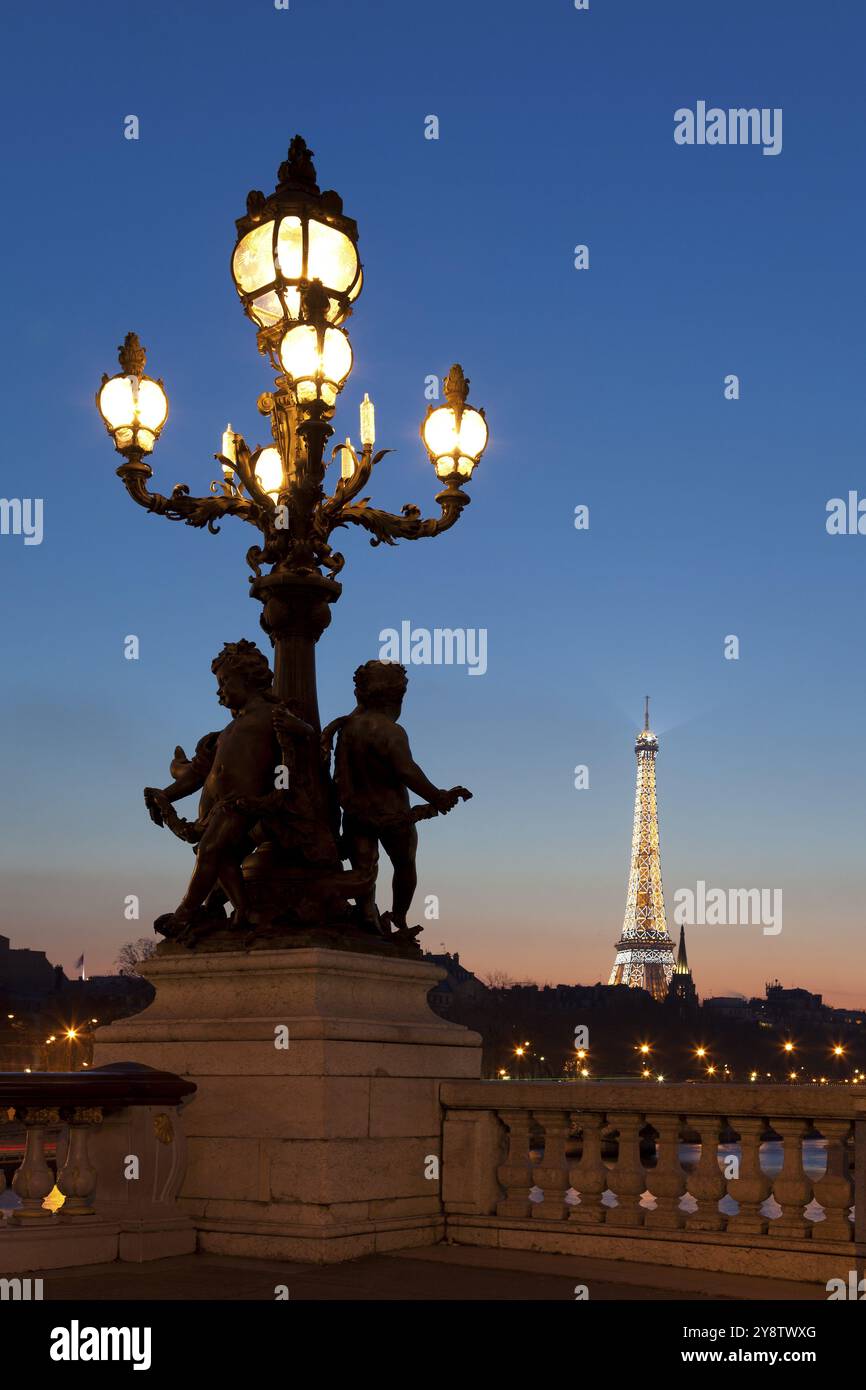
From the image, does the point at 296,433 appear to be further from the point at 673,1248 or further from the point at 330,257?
the point at 673,1248

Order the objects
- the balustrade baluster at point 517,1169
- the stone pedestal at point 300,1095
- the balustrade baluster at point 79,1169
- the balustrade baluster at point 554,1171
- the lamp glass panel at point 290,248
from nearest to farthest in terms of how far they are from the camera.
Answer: the balustrade baluster at point 79,1169 → the stone pedestal at point 300,1095 → the balustrade baluster at point 554,1171 → the balustrade baluster at point 517,1169 → the lamp glass panel at point 290,248

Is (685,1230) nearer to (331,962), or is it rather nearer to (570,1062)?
(331,962)

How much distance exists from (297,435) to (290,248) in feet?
4.87

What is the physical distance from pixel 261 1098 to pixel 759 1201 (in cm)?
348

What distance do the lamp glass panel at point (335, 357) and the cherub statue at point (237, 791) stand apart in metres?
2.22

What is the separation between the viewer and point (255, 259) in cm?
1343

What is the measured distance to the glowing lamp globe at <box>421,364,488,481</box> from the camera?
13.8 m

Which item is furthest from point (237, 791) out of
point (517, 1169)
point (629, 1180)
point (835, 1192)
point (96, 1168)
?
point (835, 1192)

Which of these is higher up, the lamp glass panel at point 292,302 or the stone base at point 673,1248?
the lamp glass panel at point 292,302

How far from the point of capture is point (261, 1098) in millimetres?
11547

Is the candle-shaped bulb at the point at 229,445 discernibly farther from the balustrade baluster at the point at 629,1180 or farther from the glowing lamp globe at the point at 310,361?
the balustrade baluster at the point at 629,1180

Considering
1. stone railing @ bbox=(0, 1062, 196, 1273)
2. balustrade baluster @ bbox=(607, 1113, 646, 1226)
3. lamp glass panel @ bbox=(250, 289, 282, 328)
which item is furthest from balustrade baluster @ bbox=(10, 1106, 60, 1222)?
lamp glass panel @ bbox=(250, 289, 282, 328)

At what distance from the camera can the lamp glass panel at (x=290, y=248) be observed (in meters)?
13.1

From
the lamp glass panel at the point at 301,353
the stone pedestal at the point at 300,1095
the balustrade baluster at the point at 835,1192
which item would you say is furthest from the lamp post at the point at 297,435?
A: the balustrade baluster at the point at 835,1192
